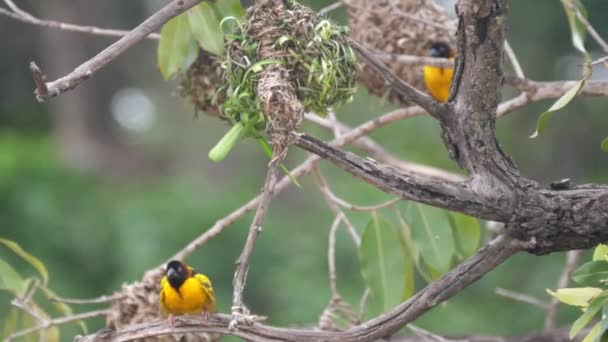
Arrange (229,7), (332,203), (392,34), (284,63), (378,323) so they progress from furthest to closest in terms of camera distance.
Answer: (392,34)
(332,203)
(229,7)
(378,323)
(284,63)

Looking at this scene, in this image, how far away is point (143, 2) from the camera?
39.7ft

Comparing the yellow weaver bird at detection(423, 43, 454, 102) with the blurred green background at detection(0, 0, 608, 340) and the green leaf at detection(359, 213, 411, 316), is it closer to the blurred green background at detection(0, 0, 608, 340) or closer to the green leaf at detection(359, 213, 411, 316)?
the green leaf at detection(359, 213, 411, 316)

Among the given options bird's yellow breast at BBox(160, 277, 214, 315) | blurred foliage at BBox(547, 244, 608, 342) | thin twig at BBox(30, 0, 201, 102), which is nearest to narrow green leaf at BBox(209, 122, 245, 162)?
thin twig at BBox(30, 0, 201, 102)

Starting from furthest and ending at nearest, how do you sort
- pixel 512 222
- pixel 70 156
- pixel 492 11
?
pixel 70 156 < pixel 512 222 < pixel 492 11

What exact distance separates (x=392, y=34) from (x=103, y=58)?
2132 mm

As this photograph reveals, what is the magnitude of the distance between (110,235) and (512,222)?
21.4 ft

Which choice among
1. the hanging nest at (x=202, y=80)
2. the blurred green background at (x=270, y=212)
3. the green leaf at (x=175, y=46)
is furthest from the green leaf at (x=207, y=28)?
the blurred green background at (x=270, y=212)

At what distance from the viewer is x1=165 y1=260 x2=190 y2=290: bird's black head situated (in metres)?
3.66

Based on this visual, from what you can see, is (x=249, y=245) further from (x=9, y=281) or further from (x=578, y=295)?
(x=9, y=281)

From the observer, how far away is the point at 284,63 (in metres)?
2.39

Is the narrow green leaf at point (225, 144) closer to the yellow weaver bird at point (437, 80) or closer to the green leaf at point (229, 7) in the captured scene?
the green leaf at point (229, 7)

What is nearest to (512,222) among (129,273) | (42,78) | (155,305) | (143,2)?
(42,78)

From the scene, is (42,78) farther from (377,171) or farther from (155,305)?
(155,305)

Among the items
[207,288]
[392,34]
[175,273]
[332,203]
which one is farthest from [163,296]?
[392,34]
